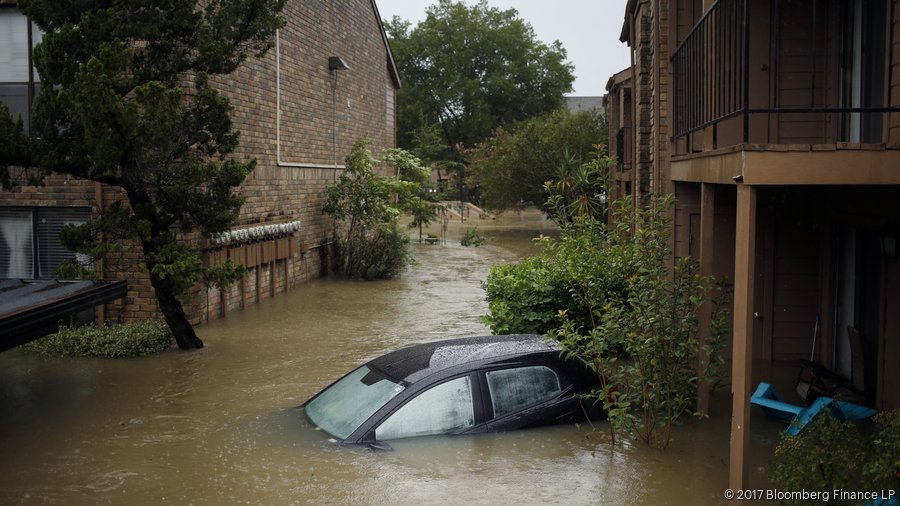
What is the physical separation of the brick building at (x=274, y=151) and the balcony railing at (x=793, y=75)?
8.21 metres

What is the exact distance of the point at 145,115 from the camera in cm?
1107

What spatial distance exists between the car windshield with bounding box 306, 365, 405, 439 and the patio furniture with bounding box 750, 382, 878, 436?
336 centimetres

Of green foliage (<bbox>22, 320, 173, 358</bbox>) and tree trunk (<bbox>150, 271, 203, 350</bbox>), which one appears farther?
green foliage (<bbox>22, 320, 173, 358</bbox>)

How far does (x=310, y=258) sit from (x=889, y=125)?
16.5m

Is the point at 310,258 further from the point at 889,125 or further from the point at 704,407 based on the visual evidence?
the point at 889,125

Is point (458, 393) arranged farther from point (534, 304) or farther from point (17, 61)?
point (17, 61)

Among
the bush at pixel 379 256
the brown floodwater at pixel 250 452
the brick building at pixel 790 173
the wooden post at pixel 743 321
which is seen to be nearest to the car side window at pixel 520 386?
the brown floodwater at pixel 250 452

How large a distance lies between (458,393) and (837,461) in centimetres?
310

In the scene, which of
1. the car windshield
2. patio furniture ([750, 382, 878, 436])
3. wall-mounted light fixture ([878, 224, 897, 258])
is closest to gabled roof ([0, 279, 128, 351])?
the car windshield

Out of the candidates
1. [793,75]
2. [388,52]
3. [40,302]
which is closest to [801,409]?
[793,75]

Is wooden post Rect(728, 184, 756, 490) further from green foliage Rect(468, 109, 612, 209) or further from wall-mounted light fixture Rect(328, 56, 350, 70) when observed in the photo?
green foliage Rect(468, 109, 612, 209)

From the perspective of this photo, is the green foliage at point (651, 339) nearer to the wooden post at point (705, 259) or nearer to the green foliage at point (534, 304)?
the wooden post at point (705, 259)

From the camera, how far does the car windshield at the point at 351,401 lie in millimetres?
7660

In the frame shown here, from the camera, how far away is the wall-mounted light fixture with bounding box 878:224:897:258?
8.48 m
